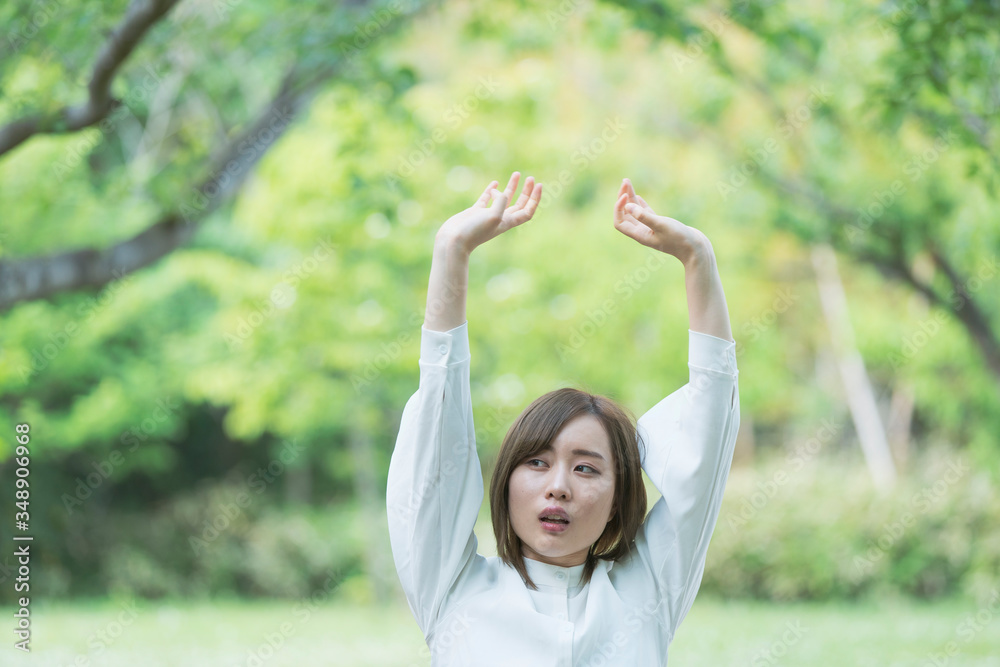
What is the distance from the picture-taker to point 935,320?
8219 millimetres

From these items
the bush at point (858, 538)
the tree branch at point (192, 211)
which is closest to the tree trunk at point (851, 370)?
the bush at point (858, 538)

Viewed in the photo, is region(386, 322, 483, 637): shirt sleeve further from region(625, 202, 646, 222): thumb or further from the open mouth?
region(625, 202, 646, 222): thumb

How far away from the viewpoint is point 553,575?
1624 millimetres

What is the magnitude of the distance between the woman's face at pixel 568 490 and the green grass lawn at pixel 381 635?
4885 mm

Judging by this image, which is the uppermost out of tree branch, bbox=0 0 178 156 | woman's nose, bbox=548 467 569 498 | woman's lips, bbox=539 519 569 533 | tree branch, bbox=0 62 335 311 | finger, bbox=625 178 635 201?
finger, bbox=625 178 635 201

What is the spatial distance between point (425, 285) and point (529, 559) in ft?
24.8

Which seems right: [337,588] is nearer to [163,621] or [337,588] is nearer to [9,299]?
[163,621]

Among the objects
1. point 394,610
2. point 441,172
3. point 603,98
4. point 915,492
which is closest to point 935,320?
point 915,492

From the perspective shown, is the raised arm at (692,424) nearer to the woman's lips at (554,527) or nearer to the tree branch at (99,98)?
the woman's lips at (554,527)

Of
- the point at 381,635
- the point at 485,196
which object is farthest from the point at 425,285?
the point at 485,196

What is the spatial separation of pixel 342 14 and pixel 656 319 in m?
6.43

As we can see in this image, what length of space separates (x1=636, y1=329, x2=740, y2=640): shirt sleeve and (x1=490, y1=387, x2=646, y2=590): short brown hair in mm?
31

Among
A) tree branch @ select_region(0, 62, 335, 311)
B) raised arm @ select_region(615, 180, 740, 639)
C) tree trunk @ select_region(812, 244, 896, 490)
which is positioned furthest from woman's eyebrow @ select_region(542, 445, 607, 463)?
tree trunk @ select_region(812, 244, 896, 490)

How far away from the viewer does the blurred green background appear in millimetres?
4746
